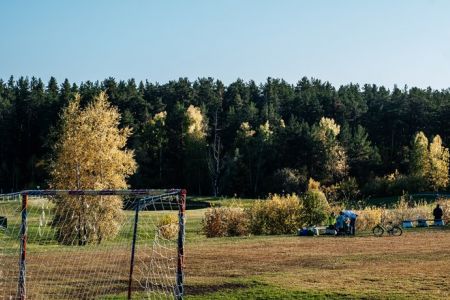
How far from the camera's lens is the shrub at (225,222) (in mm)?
32469

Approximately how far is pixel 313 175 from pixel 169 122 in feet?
79.1

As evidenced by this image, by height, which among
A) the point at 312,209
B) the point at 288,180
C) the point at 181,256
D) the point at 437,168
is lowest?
the point at 181,256

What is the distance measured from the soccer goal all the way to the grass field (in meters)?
0.08

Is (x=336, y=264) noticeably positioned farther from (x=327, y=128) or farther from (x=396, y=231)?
(x=327, y=128)

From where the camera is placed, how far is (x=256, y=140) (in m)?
82.2

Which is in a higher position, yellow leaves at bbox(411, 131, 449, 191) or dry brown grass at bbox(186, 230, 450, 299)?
yellow leaves at bbox(411, 131, 449, 191)

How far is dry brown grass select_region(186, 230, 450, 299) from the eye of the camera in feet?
48.4

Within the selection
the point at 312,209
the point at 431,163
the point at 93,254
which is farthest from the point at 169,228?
the point at 431,163

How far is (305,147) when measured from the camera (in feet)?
254

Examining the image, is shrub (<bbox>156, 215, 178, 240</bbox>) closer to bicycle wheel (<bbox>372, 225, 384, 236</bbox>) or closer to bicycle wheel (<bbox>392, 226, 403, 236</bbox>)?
bicycle wheel (<bbox>372, 225, 384, 236</bbox>)

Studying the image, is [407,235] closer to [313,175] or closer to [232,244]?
[232,244]

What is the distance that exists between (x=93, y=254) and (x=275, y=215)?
13524 mm

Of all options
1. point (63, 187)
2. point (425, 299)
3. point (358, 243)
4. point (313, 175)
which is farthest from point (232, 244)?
point (313, 175)

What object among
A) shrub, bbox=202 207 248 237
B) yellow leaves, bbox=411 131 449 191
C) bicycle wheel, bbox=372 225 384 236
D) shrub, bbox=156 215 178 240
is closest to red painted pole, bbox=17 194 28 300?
shrub, bbox=156 215 178 240
